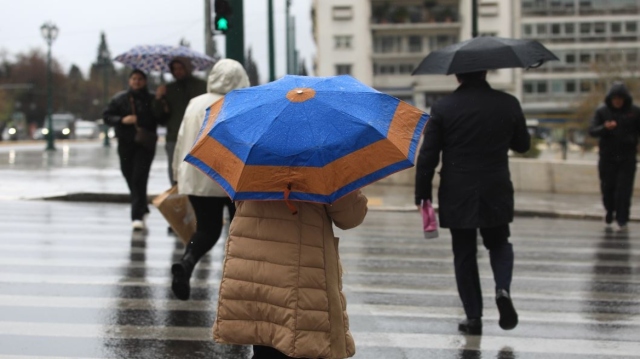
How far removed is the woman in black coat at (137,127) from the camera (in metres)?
12.0

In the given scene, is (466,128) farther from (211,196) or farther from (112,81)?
(112,81)

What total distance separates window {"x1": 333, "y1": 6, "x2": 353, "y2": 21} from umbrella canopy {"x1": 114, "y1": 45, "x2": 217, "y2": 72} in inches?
3052

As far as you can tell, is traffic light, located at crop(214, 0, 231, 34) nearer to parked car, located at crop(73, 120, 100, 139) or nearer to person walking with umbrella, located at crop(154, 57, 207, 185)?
person walking with umbrella, located at crop(154, 57, 207, 185)

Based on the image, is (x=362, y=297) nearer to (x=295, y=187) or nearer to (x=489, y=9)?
(x=295, y=187)

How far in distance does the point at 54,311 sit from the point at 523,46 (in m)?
3.87

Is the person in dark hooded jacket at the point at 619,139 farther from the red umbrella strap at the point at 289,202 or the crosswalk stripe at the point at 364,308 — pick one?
the red umbrella strap at the point at 289,202

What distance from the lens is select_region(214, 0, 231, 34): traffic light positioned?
44.2ft

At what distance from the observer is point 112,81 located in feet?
463

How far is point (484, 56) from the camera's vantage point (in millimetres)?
6770

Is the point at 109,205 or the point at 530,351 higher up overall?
the point at 530,351

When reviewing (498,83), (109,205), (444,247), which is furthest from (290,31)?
(498,83)

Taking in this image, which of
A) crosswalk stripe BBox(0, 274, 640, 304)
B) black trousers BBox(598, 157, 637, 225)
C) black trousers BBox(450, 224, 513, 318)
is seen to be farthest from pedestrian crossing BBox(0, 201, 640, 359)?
black trousers BBox(598, 157, 637, 225)

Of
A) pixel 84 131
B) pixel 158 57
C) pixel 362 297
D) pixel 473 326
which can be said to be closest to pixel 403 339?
pixel 473 326

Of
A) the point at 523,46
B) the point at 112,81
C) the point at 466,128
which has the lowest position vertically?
the point at 112,81
